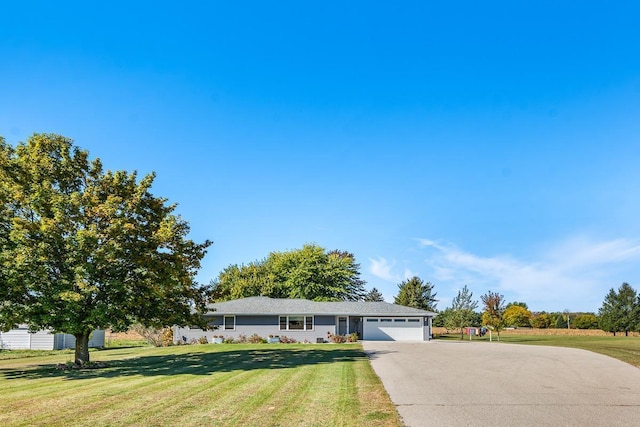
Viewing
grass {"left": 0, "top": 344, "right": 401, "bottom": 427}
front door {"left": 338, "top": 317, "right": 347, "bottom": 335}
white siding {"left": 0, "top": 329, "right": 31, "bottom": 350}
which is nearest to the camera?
grass {"left": 0, "top": 344, "right": 401, "bottom": 427}

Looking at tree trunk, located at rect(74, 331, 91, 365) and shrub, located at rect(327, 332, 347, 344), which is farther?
shrub, located at rect(327, 332, 347, 344)

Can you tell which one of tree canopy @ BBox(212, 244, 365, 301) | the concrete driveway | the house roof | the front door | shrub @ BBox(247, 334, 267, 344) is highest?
tree canopy @ BBox(212, 244, 365, 301)

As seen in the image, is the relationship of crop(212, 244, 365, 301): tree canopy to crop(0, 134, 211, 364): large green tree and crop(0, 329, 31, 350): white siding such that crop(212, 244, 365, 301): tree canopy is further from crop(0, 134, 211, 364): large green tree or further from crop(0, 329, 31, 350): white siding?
crop(0, 134, 211, 364): large green tree

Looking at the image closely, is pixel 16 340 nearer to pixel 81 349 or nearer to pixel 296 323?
pixel 81 349

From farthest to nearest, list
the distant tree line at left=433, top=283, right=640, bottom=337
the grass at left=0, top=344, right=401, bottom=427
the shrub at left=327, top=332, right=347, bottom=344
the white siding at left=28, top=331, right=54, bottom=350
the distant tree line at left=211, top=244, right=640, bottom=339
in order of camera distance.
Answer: the distant tree line at left=211, top=244, right=640, bottom=339
the distant tree line at left=433, top=283, right=640, bottom=337
the shrub at left=327, top=332, right=347, bottom=344
the white siding at left=28, top=331, right=54, bottom=350
the grass at left=0, top=344, right=401, bottom=427

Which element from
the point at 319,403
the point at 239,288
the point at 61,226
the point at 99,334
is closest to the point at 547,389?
the point at 319,403

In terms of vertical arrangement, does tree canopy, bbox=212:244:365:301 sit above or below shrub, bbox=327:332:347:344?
above

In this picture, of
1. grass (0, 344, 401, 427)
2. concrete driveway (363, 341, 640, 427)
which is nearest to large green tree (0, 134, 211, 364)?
grass (0, 344, 401, 427)

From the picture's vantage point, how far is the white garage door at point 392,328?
140 ft

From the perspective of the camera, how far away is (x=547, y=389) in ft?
42.0

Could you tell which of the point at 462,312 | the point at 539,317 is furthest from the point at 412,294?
the point at 539,317

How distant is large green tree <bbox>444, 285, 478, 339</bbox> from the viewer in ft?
165

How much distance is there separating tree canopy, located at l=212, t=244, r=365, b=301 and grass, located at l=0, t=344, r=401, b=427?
39453 millimetres

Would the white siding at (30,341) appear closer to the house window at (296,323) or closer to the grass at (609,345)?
the house window at (296,323)
